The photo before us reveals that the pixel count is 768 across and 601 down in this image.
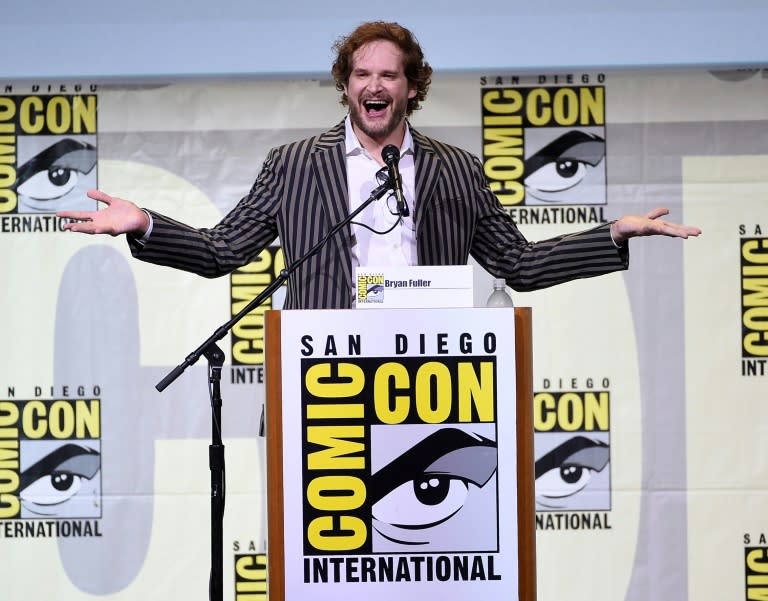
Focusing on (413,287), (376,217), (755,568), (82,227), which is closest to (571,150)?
(376,217)

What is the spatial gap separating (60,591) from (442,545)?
220 cm

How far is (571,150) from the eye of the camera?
11.1 feet

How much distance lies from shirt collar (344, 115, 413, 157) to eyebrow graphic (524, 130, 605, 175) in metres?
1.20

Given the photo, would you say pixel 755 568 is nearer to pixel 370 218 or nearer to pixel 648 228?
pixel 648 228

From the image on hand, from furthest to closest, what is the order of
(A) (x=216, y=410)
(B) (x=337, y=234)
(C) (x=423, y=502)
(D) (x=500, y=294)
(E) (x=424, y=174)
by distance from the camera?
1. (D) (x=500, y=294)
2. (E) (x=424, y=174)
3. (B) (x=337, y=234)
4. (A) (x=216, y=410)
5. (C) (x=423, y=502)

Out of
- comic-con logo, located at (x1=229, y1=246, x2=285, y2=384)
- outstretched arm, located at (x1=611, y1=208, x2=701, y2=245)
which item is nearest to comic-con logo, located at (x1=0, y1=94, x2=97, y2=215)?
comic-con logo, located at (x1=229, y1=246, x2=285, y2=384)

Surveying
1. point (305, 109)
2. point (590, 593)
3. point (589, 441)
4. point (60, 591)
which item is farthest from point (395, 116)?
point (60, 591)

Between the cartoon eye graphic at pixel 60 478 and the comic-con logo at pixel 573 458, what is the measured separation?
5.39ft

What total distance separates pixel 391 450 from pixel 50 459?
211 cm

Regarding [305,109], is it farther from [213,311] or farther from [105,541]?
[105,541]

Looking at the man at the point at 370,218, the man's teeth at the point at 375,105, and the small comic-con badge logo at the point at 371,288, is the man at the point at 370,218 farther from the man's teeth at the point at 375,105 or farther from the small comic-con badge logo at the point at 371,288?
the small comic-con badge logo at the point at 371,288

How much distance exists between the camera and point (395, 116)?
7.18 ft

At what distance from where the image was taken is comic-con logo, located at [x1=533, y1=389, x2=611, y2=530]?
3350mm

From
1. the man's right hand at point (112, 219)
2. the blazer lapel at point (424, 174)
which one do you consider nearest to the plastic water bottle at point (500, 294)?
the blazer lapel at point (424, 174)
